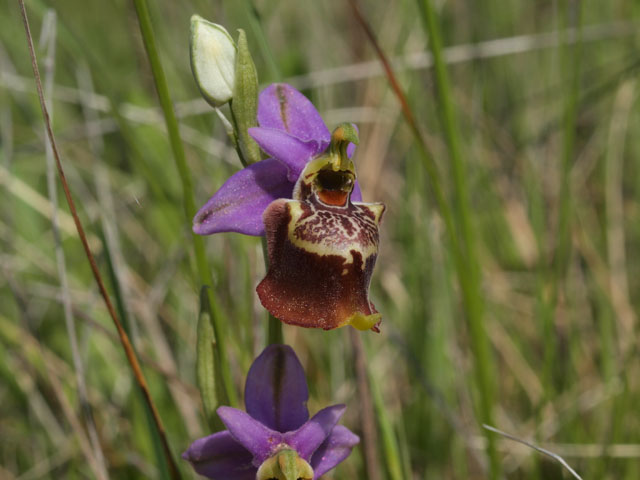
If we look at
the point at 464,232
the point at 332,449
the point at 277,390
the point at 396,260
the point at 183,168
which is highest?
the point at 183,168

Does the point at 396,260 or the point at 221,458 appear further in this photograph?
the point at 396,260

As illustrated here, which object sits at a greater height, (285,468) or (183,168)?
(183,168)

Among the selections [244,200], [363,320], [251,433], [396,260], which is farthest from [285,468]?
[396,260]

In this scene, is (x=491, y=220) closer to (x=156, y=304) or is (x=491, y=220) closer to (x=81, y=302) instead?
(x=156, y=304)

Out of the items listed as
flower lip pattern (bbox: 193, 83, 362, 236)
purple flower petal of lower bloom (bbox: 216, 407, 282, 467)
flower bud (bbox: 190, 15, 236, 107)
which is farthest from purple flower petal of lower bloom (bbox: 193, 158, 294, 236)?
purple flower petal of lower bloom (bbox: 216, 407, 282, 467)

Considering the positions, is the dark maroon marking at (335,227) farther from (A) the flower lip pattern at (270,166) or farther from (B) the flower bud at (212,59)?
(B) the flower bud at (212,59)

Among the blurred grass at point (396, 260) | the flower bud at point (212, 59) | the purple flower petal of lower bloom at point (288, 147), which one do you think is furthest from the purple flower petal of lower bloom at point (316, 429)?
the flower bud at point (212, 59)

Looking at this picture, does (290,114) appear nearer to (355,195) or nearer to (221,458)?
(355,195)
